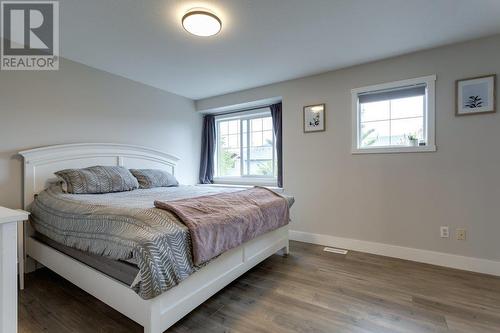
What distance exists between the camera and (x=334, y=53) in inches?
107

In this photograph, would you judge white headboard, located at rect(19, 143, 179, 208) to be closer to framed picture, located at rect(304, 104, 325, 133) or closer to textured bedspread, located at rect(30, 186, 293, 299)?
textured bedspread, located at rect(30, 186, 293, 299)

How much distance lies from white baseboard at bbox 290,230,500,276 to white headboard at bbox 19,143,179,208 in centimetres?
245

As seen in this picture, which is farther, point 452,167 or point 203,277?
point 452,167

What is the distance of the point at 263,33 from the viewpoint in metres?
2.29

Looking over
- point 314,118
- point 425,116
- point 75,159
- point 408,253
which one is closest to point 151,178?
point 75,159

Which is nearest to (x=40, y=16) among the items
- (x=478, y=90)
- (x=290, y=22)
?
(x=290, y=22)

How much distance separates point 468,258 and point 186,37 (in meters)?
3.56

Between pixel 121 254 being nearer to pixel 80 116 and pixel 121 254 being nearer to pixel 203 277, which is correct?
pixel 203 277

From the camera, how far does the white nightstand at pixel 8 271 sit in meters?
1.04

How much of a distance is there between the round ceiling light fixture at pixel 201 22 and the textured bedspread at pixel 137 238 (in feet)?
4.94

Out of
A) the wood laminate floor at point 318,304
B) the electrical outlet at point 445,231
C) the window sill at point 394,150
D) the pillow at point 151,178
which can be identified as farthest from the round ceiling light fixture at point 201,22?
the electrical outlet at point 445,231

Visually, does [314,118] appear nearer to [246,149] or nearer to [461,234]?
[246,149]

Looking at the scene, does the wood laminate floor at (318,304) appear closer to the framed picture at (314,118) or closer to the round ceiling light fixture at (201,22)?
the framed picture at (314,118)

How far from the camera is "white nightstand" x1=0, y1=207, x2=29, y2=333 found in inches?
40.8
